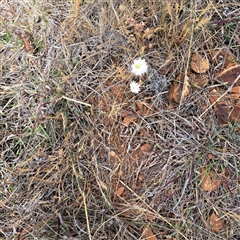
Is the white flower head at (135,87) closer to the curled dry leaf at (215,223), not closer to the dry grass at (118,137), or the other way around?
the dry grass at (118,137)

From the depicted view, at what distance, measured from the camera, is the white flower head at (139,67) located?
1.42 m

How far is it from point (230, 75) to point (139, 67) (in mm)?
397

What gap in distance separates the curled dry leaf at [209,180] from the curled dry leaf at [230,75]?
0.40 m

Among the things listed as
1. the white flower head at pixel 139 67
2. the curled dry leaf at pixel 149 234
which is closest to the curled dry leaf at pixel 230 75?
the white flower head at pixel 139 67

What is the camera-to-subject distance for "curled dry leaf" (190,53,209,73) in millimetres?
1430

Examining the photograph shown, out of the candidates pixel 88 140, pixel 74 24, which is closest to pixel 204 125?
pixel 88 140

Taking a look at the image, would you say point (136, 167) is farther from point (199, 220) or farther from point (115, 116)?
point (199, 220)

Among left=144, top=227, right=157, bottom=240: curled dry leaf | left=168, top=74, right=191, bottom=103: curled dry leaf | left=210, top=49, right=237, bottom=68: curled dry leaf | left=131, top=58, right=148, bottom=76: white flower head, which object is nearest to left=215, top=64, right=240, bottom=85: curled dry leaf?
left=210, top=49, right=237, bottom=68: curled dry leaf

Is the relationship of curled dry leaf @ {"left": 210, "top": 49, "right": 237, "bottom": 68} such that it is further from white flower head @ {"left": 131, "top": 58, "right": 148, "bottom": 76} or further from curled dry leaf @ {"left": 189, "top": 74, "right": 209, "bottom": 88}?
white flower head @ {"left": 131, "top": 58, "right": 148, "bottom": 76}

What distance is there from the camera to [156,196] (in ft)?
4.61

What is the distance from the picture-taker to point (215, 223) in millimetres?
1382

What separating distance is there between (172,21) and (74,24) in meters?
0.44

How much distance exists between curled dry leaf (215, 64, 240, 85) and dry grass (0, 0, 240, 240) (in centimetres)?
5

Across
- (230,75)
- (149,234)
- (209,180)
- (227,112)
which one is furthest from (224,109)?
(149,234)
